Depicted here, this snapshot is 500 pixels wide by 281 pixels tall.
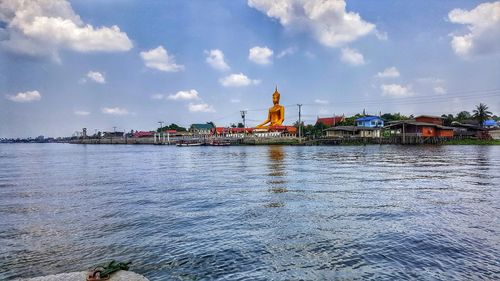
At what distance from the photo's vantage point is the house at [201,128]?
16388 centimetres

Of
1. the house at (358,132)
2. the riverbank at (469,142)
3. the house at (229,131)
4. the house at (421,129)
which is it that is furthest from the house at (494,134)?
the house at (229,131)

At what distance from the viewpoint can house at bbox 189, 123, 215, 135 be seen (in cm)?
16388

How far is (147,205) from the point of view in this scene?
13.7 m

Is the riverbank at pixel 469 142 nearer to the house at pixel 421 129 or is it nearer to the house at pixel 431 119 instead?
the house at pixel 421 129

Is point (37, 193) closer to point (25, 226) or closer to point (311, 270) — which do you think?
point (25, 226)

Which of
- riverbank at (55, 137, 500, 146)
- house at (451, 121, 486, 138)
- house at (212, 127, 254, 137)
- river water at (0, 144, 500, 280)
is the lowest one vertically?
river water at (0, 144, 500, 280)

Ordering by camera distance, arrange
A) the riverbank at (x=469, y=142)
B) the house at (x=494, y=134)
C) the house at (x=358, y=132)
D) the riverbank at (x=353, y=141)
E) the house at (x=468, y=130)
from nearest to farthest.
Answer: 1. the riverbank at (x=469, y=142)
2. the riverbank at (x=353, y=141)
3. the house at (x=494, y=134)
4. the house at (x=468, y=130)
5. the house at (x=358, y=132)

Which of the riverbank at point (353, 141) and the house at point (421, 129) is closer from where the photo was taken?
the riverbank at point (353, 141)

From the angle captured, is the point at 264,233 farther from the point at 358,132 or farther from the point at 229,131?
the point at 229,131

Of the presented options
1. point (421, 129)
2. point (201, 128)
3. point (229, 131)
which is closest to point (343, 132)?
point (421, 129)

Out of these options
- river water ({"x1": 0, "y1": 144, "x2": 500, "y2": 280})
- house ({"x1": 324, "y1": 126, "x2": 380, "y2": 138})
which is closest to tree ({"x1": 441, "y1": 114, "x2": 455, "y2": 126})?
house ({"x1": 324, "y1": 126, "x2": 380, "y2": 138})

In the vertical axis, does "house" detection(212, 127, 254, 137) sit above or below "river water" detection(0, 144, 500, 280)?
above

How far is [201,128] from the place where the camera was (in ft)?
544

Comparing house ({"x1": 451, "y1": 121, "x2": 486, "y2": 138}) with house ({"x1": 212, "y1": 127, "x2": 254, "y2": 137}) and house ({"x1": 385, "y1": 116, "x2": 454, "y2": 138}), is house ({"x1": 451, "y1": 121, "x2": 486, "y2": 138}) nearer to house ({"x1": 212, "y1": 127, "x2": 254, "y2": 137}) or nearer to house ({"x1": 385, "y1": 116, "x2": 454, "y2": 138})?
house ({"x1": 385, "y1": 116, "x2": 454, "y2": 138})
